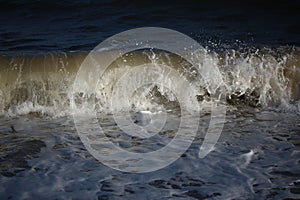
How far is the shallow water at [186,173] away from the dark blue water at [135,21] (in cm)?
342

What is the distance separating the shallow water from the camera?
315 centimetres

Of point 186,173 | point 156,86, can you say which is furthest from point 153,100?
point 186,173

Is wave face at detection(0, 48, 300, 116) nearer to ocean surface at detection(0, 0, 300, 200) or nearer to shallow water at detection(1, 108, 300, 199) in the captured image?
ocean surface at detection(0, 0, 300, 200)

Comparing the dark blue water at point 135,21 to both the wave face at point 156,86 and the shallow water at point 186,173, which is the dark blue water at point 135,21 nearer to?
the wave face at point 156,86

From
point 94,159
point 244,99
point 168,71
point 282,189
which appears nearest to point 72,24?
point 168,71

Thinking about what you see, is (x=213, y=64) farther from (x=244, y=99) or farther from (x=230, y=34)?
(x=230, y=34)

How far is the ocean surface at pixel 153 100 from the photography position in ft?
11.0

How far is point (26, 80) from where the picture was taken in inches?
253

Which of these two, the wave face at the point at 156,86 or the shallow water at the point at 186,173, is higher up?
the wave face at the point at 156,86

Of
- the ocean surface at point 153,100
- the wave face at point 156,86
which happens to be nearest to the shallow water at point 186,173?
the ocean surface at point 153,100

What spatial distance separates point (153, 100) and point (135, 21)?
14.8 ft

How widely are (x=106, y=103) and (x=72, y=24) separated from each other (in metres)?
4.50

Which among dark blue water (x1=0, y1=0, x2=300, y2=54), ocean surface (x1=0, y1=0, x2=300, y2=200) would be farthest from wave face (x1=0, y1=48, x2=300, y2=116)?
dark blue water (x1=0, y1=0, x2=300, y2=54)

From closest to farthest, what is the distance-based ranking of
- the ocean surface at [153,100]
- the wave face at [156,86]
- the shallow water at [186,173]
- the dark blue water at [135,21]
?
the shallow water at [186,173], the ocean surface at [153,100], the wave face at [156,86], the dark blue water at [135,21]
